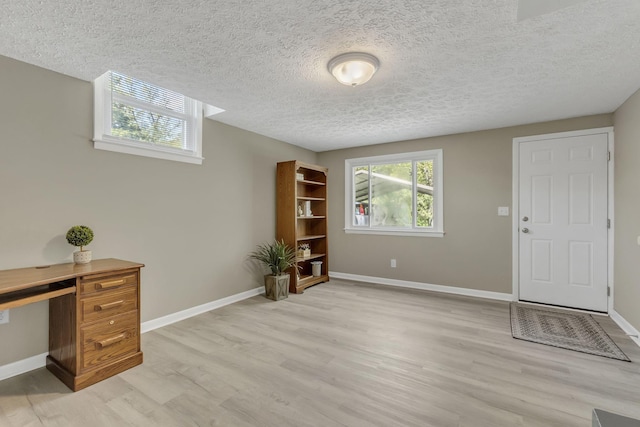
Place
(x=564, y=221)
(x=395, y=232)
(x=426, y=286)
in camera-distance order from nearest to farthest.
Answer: (x=564, y=221) → (x=426, y=286) → (x=395, y=232)

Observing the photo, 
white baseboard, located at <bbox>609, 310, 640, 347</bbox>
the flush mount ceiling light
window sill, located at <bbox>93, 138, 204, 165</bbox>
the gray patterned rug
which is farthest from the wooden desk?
white baseboard, located at <bbox>609, 310, 640, 347</bbox>

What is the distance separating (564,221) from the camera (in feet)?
11.4

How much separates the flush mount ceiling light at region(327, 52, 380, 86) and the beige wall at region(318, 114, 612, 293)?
2486 millimetres

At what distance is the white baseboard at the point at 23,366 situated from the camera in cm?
202

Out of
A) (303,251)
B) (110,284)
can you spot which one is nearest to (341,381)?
(110,284)

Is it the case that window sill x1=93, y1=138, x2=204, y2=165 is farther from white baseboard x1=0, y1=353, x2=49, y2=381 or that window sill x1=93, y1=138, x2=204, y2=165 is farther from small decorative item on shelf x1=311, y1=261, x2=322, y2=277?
small decorative item on shelf x1=311, y1=261, x2=322, y2=277

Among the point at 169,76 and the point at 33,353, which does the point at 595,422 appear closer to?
the point at 169,76

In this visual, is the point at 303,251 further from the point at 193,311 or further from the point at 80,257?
the point at 80,257

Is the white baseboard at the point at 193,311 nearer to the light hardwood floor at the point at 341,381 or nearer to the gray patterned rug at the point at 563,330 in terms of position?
the light hardwood floor at the point at 341,381

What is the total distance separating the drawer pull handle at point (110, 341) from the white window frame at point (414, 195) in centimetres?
361

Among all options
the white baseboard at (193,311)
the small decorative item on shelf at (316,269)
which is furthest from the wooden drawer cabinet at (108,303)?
the small decorative item on shelf at (316,269)

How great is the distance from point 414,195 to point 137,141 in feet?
12.3

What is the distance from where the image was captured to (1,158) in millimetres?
2033

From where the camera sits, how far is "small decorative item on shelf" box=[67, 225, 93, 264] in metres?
2.22
